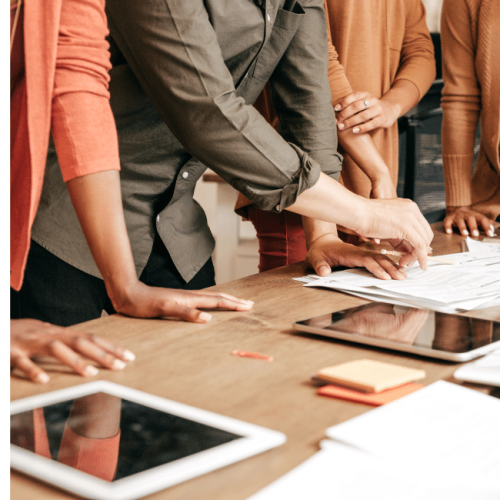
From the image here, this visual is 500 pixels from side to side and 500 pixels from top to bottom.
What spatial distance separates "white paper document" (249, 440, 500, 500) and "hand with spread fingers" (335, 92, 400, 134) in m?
1.09

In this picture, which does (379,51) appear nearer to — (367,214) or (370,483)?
(367,214)

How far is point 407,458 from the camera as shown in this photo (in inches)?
14.4

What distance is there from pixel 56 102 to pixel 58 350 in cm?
31

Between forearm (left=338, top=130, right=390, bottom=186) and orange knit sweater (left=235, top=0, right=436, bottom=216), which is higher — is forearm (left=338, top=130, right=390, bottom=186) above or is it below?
below

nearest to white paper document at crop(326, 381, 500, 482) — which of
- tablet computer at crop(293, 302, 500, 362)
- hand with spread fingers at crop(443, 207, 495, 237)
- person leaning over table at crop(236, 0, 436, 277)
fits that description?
tablet computer at crop(293, 302, 500, 362)

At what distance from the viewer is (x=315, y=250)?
1.08m

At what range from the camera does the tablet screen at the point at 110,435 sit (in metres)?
0.36

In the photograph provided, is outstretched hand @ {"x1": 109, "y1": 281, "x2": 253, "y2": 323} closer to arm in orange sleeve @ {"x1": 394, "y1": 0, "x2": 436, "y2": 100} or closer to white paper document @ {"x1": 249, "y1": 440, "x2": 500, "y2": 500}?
white paper document @ {"x1": 249, "y1": 440, "x2": 500, "y2": 500}

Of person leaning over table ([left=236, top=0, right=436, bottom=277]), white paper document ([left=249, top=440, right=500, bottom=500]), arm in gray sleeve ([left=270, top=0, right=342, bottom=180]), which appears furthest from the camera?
person leaning over table ([left=236, top=0, right=436, bottom=277])

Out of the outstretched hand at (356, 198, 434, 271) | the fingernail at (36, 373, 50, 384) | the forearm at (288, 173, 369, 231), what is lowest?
the fingernail at (36, 373, 50, 384)

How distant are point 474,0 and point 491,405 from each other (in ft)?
5.01

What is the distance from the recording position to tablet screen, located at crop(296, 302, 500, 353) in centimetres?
61

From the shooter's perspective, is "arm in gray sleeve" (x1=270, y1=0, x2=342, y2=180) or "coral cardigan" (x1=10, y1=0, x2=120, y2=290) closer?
"coral cardigan" (x1=10, y1=0, x2=120, y2=290)

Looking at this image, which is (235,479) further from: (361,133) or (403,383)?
(361,133)
